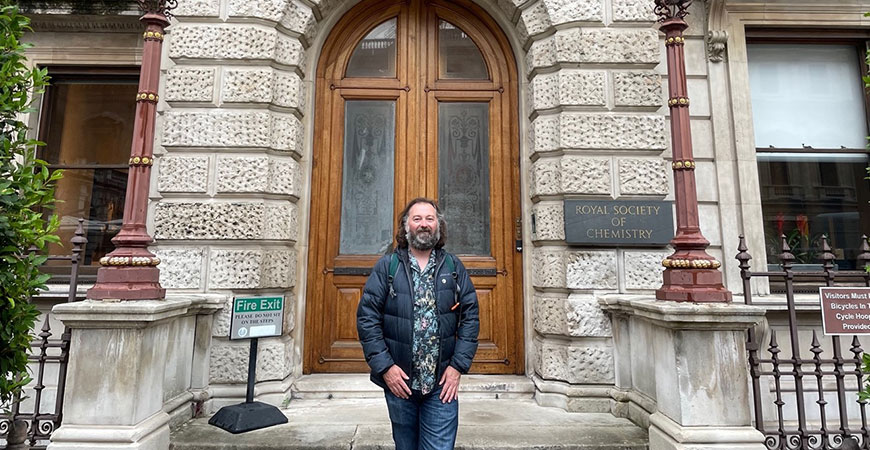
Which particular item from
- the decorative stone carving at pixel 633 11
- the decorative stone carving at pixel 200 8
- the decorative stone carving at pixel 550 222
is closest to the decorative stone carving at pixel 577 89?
the decorative stone carving at pixel 633 11

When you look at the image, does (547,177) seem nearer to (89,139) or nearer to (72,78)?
(89,139)

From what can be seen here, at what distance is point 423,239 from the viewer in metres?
3.25

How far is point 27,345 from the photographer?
3.91 m

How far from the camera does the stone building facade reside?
504 centimetres

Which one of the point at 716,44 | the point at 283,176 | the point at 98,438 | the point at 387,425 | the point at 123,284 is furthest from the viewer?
the point at 716,44

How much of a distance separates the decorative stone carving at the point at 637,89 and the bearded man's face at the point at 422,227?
3.39 metres

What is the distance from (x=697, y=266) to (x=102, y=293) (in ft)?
17.1

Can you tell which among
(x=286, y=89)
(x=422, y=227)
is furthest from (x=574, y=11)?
(x=422, y=227)

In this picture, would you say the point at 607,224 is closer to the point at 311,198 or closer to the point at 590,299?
the point at 590,299

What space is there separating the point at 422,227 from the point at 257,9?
3.98 meters

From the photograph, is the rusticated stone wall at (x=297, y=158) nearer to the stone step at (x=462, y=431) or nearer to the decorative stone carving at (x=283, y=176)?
the decorative stone carving at (x=283, y=176)

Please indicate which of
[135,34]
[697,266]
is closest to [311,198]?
[135,34]

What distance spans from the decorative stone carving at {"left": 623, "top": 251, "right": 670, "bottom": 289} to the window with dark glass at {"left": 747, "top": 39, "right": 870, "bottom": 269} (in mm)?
1907

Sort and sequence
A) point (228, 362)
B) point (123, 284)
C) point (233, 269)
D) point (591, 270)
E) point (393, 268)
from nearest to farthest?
point (393, 268), point (123, 284), point (228, 362), point (233, 269), point (591, 270)
